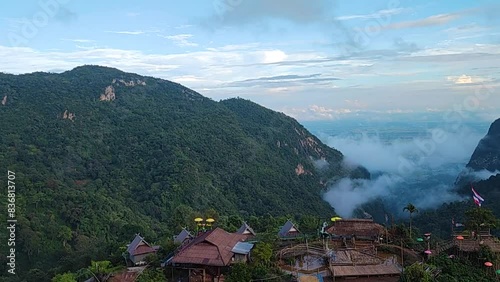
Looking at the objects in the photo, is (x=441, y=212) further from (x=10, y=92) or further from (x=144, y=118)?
(x=10, y=92)

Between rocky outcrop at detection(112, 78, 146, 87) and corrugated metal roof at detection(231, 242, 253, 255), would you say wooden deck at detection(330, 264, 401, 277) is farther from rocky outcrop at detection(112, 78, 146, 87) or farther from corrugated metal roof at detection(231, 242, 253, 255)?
rocky outcrop at detection(112, 78, 146, 87)

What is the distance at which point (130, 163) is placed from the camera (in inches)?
2623

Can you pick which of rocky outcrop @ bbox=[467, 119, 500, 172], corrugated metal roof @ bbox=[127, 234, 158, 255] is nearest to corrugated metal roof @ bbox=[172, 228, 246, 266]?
corrugated metal roof @ bbox=[127, 234, 158, 255]

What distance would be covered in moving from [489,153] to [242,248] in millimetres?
81801

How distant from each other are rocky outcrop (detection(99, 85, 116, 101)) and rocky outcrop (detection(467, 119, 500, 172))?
249ft

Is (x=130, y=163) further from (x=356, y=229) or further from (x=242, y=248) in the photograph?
(x=242, y=248)

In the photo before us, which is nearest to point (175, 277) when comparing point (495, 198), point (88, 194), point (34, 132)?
point (88, 194)

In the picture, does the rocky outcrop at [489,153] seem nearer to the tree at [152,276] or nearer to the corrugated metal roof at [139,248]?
the corrugated metal roof at [139,248]

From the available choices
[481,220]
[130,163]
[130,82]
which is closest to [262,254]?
[481,220]

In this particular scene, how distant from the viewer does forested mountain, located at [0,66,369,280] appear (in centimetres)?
4241

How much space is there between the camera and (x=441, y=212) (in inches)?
2036

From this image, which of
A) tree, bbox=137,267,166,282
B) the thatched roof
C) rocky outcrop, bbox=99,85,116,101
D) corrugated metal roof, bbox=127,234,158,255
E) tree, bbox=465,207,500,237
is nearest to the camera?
tree, bbox=137,267,166,282

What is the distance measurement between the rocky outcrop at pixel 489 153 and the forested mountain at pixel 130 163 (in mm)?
26163

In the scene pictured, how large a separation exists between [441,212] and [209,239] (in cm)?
3930
